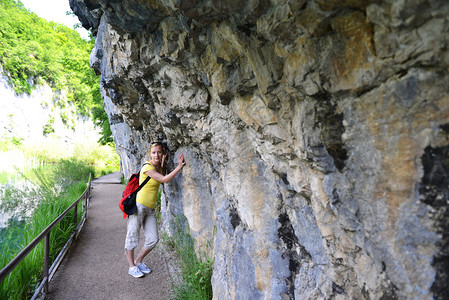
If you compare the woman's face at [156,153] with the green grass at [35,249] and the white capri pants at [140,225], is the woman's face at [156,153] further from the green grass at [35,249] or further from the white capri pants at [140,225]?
the green grass at [35,249]

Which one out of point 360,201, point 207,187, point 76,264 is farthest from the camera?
point 76,264

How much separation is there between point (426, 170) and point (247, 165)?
1561mm

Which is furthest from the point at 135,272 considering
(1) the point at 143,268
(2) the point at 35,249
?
(2) the point at 35,249

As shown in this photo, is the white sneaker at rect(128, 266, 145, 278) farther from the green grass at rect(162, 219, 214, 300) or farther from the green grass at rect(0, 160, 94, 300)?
the green grass at rect(0, 160, 94, 300)

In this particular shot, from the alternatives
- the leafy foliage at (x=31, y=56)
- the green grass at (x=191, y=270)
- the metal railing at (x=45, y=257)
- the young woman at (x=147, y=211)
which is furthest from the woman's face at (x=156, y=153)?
the leafy foliage at (x=31, y=56)

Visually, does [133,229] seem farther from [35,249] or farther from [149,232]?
[35,249]

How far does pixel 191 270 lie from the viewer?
3.64 metres

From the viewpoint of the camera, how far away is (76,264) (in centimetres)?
439

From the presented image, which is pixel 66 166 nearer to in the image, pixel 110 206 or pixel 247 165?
pixel 110 206

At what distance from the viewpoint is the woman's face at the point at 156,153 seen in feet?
13.0

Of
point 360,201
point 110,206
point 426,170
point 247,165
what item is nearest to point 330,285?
point 360,201

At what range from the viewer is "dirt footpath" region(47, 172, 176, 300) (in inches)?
142

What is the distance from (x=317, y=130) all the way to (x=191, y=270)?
2.98m

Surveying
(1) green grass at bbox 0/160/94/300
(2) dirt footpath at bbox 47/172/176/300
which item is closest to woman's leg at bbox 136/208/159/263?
(2) dirt footpath at bbox 47/172/176/300
